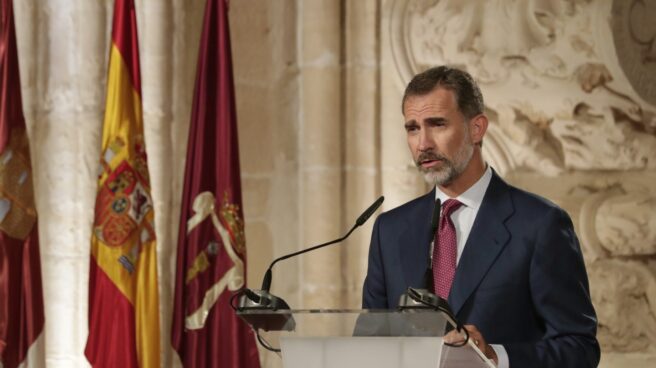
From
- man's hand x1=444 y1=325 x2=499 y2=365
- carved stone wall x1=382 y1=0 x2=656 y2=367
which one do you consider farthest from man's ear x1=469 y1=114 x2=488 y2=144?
carved stone wall x1=382 y1=0 x2=656 y2=367

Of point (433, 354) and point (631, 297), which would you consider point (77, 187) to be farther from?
point (433, 354)

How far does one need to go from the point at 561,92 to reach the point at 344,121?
3.14 ft

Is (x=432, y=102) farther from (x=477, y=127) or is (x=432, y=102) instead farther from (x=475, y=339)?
(x=475, y=339)

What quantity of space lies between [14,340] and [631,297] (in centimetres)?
254

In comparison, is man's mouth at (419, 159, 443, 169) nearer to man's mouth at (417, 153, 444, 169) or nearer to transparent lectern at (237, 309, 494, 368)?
man's mouth at (417, 153, 444, 169)

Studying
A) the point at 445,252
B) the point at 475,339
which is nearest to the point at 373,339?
the point at 475,339

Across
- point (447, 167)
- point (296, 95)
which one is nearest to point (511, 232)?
point (447, 167)

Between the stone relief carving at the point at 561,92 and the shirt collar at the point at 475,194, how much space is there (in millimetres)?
1843

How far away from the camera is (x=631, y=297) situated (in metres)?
4.47

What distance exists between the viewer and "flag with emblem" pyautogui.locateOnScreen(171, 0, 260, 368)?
4.13 m

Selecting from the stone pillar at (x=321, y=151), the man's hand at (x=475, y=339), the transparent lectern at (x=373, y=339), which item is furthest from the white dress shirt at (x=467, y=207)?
the stone pillar at (x=321, y=151)

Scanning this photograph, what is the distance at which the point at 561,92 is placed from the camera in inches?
177

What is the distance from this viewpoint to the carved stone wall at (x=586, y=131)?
4.47 meters

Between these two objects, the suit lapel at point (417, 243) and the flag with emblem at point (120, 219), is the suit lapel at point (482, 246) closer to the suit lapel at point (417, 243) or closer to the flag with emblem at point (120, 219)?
the suit lapel at point (417, 243)
